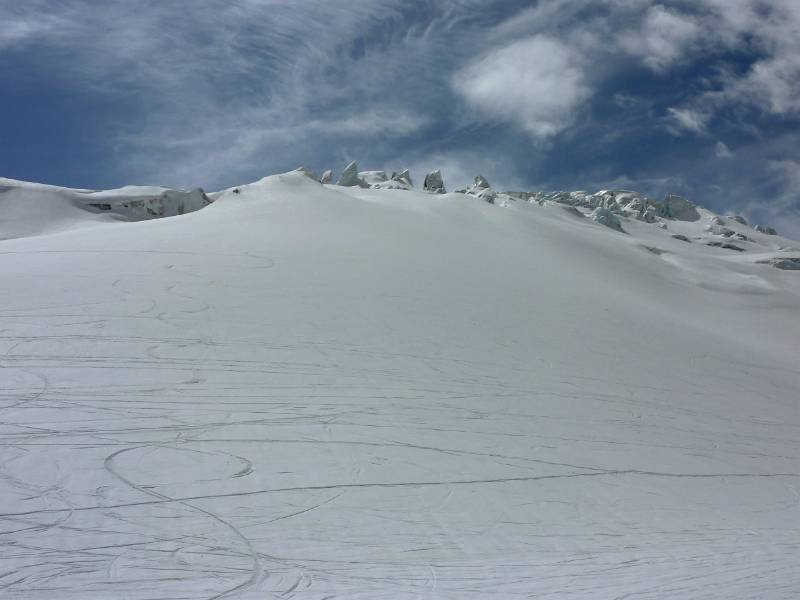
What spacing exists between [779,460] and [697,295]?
61.0 ft

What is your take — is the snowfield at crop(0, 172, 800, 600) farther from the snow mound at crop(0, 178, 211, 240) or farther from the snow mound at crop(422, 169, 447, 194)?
the snow mound at crop(422, 169, 447, 194)

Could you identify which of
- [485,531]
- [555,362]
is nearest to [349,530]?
[485,531]

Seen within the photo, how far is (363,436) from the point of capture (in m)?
7.40

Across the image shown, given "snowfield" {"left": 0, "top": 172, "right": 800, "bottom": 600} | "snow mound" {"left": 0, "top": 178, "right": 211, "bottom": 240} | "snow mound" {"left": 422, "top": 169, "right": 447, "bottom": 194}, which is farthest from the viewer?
"snow mound" {"left": 422, "top": 169, "right": 447, "bottom": 194}

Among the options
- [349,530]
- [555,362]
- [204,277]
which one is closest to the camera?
[349,530]

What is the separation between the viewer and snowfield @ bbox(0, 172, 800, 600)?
4.96 metres

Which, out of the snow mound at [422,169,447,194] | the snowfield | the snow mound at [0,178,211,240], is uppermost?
the snow mound at [422,169,447,194]

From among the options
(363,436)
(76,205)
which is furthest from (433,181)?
(363,436)

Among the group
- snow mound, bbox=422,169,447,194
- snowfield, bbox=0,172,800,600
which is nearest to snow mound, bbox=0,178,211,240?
snow mound, bbox=422,169,447,194

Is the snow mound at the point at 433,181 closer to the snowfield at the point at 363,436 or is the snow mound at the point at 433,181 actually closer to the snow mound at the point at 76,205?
the snow mound at the point at 76,205

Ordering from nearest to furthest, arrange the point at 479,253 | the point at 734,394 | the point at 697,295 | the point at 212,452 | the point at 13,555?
the point at 13,555 → the point at 212,452 → the point at 734,394 → the point at 479,253 → the point at 697,295

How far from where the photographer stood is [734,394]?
12.6 metres

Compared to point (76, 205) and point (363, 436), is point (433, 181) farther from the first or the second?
point (363, 436)

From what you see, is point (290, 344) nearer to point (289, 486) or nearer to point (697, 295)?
point (289, 486)
